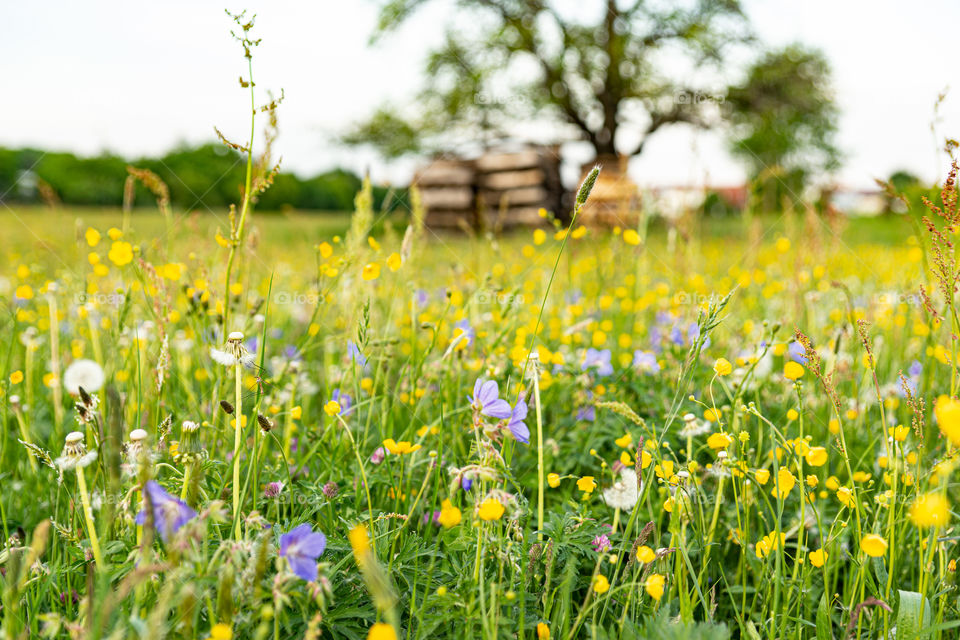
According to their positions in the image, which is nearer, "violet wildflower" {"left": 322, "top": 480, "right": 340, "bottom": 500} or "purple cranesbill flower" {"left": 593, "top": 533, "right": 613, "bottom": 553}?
"purple cranesbill flower" {"left": 593, "top": 533, "right": 613, "bottom": 553}

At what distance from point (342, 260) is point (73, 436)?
82cm

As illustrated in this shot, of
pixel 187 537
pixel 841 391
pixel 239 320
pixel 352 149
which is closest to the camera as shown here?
pixel 187 537

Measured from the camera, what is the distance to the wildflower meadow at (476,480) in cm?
90

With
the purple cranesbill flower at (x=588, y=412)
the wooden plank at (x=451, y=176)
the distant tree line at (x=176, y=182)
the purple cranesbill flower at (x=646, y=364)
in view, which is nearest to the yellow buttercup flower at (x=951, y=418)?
the purple cranesbill flower at (x=588, y=412)

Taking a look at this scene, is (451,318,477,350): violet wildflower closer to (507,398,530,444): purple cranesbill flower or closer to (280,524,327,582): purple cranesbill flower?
(507,398,530,444): purple cranesbill flower

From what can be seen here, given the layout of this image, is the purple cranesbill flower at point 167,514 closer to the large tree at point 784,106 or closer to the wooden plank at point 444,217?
the wooden plank at point 444,217

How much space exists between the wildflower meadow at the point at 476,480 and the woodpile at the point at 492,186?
9.91 meters

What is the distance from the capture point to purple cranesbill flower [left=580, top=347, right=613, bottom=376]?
6.31ft

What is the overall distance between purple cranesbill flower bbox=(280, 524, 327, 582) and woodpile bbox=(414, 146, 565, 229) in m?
11.4

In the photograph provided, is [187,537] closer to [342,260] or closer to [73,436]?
[73,436]

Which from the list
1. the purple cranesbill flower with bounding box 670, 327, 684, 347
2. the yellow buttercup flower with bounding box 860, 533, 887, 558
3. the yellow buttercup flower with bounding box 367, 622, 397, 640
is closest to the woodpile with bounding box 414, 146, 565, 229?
the purple cranesbill flower with bounding box 670, 327, 684, 347

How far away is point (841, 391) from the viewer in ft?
6.81

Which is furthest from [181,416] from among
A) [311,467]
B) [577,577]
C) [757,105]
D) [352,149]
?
[757,105]

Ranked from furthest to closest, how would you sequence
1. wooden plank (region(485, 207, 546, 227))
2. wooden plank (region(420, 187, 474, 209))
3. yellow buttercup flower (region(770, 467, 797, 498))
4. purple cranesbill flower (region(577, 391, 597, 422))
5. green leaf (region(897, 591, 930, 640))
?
1. wooden plank (region(420, 187, 474, 209))
2. wooden plank (region(485, 207, 546, 227))
3. purple cranesbill flower (region(577, 391, 597, 422))
4. yellow buttercup flower (region(770, 467, 797, 498))
5. green leaf (region(897, 591, 930, 640))
